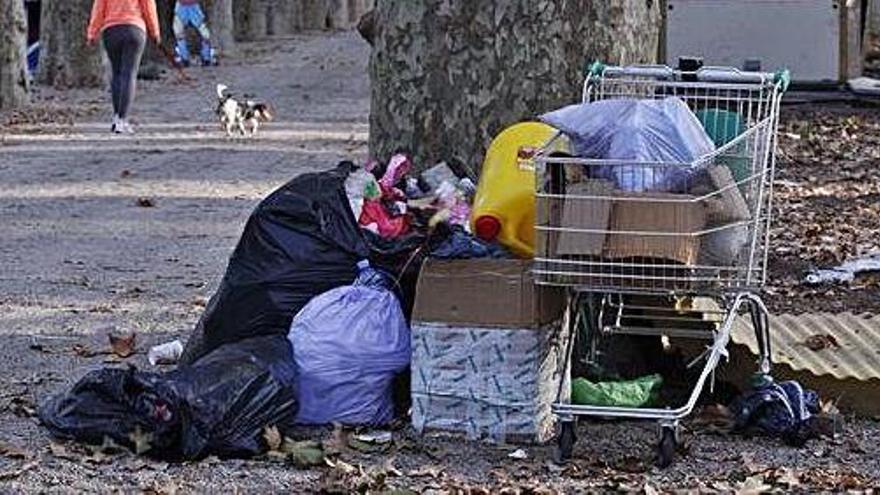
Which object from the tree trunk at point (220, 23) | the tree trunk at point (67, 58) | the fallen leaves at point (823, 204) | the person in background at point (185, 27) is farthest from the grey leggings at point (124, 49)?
the tree trunk at point (220, 23)

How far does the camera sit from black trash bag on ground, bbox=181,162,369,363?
24.2ft

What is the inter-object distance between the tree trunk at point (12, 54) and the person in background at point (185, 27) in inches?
417

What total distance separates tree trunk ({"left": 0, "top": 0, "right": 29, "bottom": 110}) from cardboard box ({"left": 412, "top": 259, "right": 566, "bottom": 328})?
56.7 ft

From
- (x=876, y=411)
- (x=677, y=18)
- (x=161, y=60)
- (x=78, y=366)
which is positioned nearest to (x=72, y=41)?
(x=161, y=60)

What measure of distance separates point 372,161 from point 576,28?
3.45ft

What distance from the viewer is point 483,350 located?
6.85m

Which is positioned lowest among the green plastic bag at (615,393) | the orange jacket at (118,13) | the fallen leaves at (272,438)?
the fallen leaves at (272,438)

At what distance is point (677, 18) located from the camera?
20344mm

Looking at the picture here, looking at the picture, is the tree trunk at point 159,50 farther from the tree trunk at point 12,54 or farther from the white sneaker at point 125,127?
the white sneaker at point 125,127

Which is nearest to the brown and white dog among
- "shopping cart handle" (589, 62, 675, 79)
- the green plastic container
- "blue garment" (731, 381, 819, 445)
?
"shopping cart handle" (589, 62, 675, 79)

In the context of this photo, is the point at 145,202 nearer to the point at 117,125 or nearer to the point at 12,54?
the point at 117,125

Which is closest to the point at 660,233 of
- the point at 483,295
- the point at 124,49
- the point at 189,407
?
the point at 483,295

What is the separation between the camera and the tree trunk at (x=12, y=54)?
2338 centimetres

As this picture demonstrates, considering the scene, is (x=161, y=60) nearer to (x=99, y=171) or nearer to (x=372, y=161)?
(x=99, y=171)
